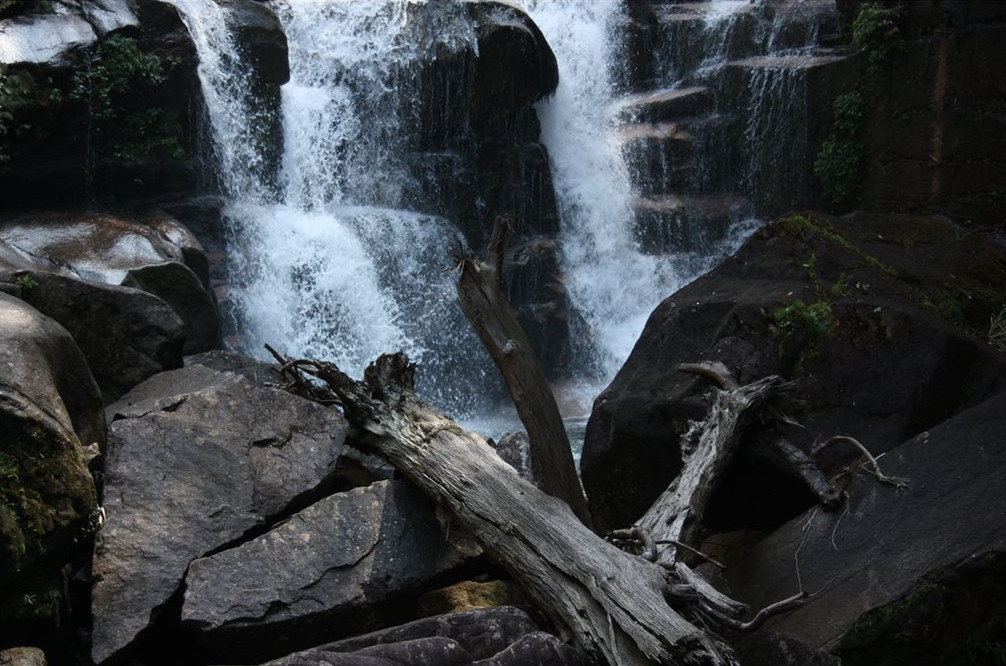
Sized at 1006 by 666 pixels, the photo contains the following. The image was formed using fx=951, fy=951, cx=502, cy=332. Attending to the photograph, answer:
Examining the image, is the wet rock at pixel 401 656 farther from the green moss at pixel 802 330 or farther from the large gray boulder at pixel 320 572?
the green moss at pixel 802 330

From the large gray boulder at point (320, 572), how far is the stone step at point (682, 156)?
1082 cm

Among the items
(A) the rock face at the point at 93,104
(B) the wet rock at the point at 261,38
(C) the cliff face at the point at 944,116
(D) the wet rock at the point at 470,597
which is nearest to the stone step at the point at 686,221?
(C) the cliff face at the point at 944,116

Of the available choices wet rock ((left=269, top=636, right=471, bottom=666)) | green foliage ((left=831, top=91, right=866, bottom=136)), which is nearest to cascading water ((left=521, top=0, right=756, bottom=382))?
green foliage ((left=831, top=91, right=866, bottom=136))

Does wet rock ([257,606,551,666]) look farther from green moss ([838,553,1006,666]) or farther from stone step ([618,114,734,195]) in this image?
stone step ([618,114,734,195])

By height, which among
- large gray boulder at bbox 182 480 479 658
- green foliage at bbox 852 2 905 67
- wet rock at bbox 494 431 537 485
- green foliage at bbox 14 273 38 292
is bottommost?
wet rock at bbox 494 431 537 485

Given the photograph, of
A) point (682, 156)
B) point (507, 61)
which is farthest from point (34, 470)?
point (682, 156)

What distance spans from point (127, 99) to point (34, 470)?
8657 millimetres

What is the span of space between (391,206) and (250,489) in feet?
32.0

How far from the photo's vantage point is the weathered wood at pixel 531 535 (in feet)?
12.2

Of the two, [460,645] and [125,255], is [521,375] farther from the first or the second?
[125,255]

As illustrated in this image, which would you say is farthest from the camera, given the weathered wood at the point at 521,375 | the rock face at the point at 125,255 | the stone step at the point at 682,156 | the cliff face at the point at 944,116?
the stone step at the point at 682,156

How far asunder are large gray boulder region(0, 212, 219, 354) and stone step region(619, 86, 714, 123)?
7751 mm

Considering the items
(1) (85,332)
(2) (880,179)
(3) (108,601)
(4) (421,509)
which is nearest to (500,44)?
(2) (880,179)

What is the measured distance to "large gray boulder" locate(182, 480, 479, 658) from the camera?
4.19m
